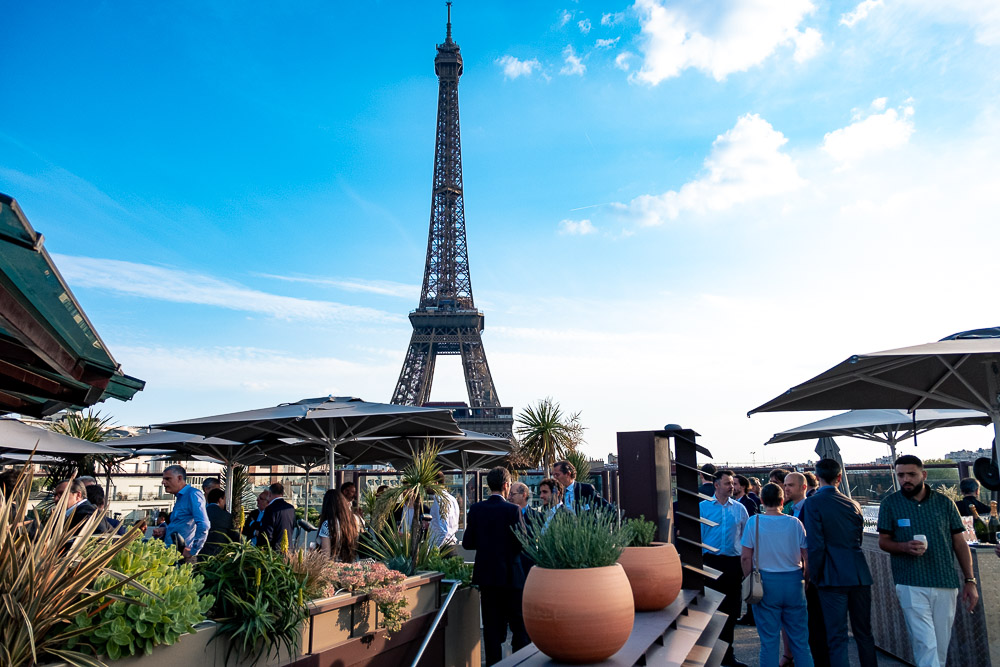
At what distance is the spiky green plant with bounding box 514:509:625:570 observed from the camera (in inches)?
130

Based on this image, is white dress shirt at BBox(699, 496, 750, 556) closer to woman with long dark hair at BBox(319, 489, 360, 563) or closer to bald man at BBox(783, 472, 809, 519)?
bald man at BBox(783, 472, 809, 519)

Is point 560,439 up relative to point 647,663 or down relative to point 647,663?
up

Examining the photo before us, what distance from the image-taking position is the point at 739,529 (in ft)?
22.1

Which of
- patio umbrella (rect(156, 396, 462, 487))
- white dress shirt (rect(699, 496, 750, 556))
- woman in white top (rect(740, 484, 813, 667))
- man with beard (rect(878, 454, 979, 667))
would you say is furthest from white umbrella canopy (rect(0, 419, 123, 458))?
man with beard (rect(878, 454, 979, 667))

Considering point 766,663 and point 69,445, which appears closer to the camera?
point 766,663

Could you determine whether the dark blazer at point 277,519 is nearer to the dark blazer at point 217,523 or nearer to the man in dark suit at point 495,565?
the dark blazer at point 217,523

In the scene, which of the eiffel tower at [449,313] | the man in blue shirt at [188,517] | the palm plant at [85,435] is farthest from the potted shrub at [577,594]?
the eiffel tower at [449,313]

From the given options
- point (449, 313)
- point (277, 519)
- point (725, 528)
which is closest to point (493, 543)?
point (277, 519)

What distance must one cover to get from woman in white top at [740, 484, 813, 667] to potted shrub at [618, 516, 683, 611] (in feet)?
5.07

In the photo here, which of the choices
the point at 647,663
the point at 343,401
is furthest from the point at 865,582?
the point at 343,401

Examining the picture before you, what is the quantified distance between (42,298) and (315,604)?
6.27ft

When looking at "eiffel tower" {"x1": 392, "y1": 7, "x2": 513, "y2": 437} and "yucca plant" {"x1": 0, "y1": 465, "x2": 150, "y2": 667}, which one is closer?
"yucca plant" {"x1": 0, "y1": 465, "x2": 150, "y2": 667}

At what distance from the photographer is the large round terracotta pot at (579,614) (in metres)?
3.09

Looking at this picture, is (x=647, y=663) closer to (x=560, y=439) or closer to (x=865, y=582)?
(x=865, y=582)
